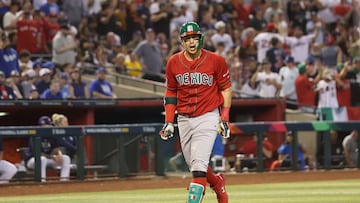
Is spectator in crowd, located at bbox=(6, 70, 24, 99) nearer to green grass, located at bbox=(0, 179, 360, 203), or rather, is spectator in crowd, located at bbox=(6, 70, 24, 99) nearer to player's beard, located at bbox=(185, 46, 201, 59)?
green grass, located at bbox=(0, 179, 360, 203)

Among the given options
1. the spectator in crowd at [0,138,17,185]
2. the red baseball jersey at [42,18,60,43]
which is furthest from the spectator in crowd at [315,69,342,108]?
the spectator in crowd at [0,138,17,185]

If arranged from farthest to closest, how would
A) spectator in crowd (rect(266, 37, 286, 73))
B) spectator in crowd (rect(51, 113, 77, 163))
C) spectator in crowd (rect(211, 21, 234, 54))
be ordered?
spectator in crowd (rect(211, 21, 234, 54)) < spectator in crowd (rect(266, 37, 286, 73)) < spectator in crowd (rect(51, 113, 77, 163))

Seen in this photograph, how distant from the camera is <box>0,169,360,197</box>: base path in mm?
15312

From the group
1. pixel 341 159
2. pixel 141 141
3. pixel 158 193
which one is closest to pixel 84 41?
pixel 141 141

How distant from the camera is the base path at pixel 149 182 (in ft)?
50.2

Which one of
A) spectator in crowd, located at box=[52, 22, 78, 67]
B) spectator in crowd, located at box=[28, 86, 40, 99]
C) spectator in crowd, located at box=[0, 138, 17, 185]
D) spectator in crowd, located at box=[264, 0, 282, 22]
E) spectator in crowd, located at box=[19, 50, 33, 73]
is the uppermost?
spectator in crowd, located at box=[264, 0, 282, 22]

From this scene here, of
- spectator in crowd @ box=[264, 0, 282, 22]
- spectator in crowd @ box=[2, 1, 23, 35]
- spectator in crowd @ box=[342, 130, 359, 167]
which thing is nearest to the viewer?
spectator in crowd @ box=[342, 130, 359, 167]

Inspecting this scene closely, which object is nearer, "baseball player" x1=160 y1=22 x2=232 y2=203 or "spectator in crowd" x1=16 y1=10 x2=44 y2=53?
"baseball player" x1=160 y1=22 x2=232 y2=203

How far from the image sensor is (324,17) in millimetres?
26234

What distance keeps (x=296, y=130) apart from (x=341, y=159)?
3.95ft

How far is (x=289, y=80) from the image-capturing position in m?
21.7

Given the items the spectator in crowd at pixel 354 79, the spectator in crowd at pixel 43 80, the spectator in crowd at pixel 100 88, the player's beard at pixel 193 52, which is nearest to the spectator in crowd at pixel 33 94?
the spectator in crowd at pixel 43 80

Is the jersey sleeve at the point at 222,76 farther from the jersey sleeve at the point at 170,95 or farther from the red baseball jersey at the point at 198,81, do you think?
the jersey sleeve at the point at 170,95

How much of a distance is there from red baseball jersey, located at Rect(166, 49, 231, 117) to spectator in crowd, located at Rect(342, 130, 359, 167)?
943 centimetres
